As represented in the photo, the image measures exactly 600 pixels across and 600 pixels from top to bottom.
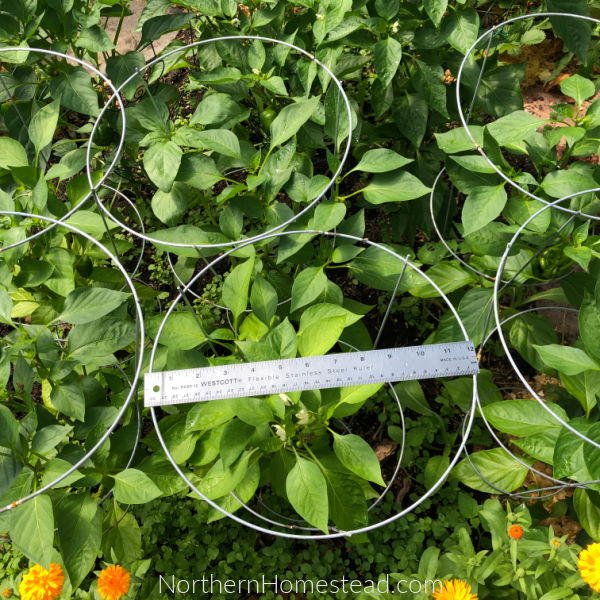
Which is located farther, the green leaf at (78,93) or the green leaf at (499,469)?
the green leaf at (78,93)

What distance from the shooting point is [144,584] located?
145 centimetres

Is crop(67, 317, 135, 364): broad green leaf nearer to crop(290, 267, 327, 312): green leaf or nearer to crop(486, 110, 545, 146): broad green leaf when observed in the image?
crop(290, 267, 327, 312): green leaf

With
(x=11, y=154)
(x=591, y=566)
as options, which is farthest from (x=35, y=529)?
(x=591, y=566)

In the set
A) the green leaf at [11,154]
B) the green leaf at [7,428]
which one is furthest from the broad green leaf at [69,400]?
the green leaf at [11,154]

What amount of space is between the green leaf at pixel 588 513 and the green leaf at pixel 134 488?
1.14 meters

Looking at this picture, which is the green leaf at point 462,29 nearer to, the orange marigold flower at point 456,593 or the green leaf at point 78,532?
the orange marigold flower at point 456,593

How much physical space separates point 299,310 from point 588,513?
996mm

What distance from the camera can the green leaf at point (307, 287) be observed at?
1392 mm

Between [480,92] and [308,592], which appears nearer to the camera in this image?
[308,592]

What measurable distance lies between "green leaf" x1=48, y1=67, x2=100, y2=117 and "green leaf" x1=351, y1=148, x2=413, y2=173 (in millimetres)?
951

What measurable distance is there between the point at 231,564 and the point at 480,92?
6.20 feet

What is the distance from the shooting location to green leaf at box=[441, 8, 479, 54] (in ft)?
5.29

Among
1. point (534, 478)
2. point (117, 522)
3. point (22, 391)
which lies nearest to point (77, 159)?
point (22, 391)

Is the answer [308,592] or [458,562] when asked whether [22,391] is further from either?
[458,562]
